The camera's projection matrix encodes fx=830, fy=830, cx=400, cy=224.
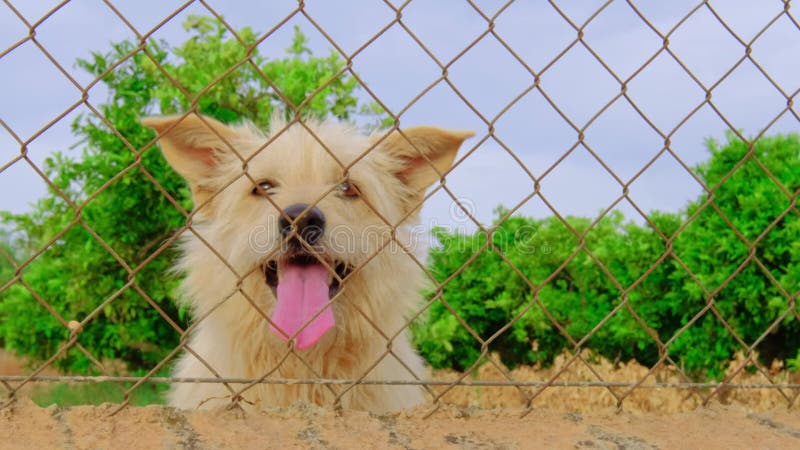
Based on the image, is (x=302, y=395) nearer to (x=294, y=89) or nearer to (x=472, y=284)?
(x=294, y=89)

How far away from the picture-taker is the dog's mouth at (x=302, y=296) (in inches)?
127

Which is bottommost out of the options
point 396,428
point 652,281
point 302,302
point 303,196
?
point 652,281

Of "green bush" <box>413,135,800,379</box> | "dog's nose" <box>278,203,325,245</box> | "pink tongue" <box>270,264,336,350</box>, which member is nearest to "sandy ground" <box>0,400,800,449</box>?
"pink tongue" <box>270,264,336,350</box>

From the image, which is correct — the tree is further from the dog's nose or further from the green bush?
the dog's nose

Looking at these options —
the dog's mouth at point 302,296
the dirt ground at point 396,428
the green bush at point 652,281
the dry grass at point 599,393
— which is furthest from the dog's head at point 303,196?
the dry grass at point 599,393

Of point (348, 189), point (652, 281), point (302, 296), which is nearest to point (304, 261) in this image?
point (302, 296)

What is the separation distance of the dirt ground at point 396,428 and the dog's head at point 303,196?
2.10ft

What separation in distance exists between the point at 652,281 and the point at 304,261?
443cm

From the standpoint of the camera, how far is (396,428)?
261cm

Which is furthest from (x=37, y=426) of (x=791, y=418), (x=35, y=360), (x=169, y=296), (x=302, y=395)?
(x=35, y=360)

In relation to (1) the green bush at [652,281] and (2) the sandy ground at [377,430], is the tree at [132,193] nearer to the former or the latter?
(1) the green bush at [652,281]

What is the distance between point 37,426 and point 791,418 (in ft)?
8.56

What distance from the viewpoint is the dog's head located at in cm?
328

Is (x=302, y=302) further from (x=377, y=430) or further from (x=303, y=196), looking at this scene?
(x=377, y=430)
